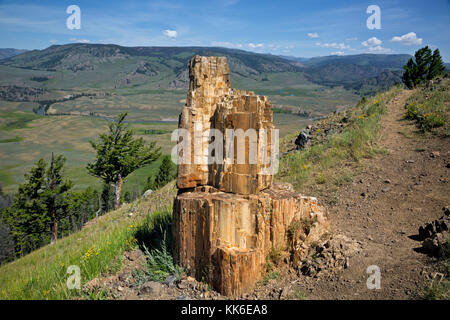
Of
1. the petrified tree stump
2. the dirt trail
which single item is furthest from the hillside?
the petrified tree stump

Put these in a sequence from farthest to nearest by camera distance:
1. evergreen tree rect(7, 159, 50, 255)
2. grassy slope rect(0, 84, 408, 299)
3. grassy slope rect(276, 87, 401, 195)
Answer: evergreen tree rect(7, 159, 50, 255) < grassy slope rect(276, 87, 401, 195) < grassy slope rect(0, 84, 408, 299)

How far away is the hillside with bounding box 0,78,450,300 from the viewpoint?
4.55 metres

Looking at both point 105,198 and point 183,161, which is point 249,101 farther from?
point 105,198

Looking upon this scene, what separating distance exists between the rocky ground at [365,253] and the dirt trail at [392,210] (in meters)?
0.01

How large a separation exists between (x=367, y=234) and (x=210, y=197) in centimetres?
349

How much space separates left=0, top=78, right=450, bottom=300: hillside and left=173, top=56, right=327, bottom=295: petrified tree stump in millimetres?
446

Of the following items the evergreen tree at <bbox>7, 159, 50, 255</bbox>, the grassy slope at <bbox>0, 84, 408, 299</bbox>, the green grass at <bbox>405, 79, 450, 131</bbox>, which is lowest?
the evergreen tree at <bbox>7, 159, 50, 255</bbox>

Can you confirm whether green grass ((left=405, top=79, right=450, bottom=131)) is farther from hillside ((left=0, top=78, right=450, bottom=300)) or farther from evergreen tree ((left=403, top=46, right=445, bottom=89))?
evergreen tree ((left=403, top=46, right=445, bottom=89))

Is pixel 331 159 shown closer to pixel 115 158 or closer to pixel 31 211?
pixel 115 158

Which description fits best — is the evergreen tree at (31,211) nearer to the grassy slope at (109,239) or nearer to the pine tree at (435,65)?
the grassy slope at (109,239)

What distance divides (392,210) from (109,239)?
675 centimetres
